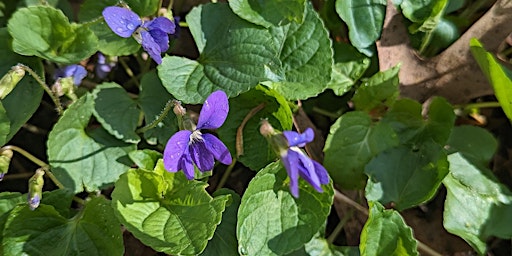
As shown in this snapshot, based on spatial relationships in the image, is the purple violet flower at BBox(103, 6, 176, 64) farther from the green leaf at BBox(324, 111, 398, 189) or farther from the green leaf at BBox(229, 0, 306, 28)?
the green leaf at BBox(324, 111, 398, 189)

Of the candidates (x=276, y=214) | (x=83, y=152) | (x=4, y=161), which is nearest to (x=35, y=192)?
(x=4, y=161)

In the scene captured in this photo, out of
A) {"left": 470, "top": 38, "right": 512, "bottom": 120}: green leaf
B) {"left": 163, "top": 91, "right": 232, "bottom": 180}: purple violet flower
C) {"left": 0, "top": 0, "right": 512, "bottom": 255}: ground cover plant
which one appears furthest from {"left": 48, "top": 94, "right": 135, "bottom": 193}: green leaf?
{"left": 470, "top": 38, "right": 512, "bottom": 120}: green leaf

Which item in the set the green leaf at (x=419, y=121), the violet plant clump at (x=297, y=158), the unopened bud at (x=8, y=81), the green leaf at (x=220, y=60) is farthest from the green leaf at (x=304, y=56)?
the unopened bud at (x=8, y=81)

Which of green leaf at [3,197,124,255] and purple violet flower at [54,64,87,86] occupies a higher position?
purple violet flower at [54,64,87,86]

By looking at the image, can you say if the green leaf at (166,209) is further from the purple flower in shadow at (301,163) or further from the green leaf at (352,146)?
the green leaf at (352,146)

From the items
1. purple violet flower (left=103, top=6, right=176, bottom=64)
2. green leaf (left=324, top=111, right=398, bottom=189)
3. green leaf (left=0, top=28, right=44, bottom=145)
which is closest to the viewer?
purple violet flower (left=103, top=6, right=176, bottom=64)

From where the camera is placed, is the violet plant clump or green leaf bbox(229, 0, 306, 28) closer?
the violet plant clump

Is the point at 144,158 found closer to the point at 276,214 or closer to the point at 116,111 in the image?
the point at 116,111
